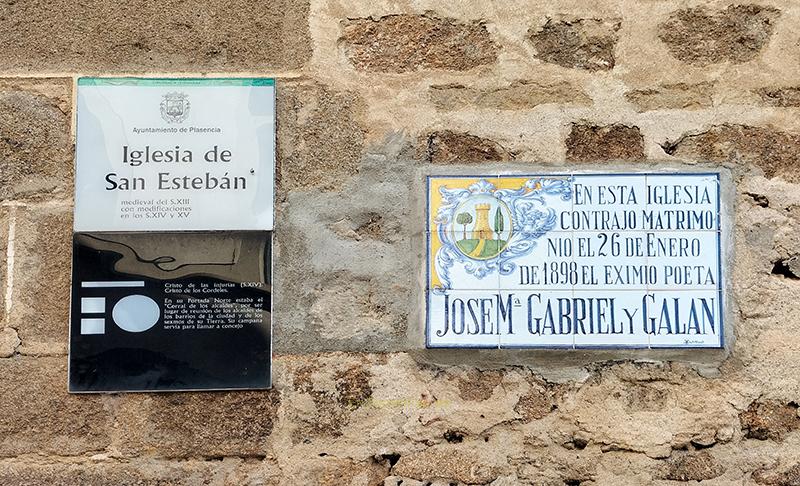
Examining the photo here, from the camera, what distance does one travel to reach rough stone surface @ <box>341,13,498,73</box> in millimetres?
2240

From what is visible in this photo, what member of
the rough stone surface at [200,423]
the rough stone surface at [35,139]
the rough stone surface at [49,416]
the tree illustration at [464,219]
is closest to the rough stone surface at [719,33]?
the tree illustration at [464,219]

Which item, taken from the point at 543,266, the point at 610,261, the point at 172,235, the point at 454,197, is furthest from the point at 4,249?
the point at 610,261

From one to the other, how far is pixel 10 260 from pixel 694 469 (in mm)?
1766

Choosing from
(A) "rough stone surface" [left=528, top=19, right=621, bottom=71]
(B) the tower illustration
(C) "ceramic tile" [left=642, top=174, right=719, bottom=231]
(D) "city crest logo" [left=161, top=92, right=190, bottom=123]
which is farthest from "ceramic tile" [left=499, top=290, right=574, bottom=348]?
(D) "city crest logo" [left=161, top=92, right=190, bottom=123]

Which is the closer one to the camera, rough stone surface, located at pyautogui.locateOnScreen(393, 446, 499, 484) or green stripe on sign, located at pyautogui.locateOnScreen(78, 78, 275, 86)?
rough stone surface, located at pyautogui.locateOnScreen(393, 446, 499, 484)

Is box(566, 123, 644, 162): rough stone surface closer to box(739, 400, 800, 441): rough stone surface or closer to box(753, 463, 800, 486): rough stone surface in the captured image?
box(739, 400, 800, 441): rough stone surface

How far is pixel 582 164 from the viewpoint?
221 cm

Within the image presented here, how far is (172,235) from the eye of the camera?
7.15 ft

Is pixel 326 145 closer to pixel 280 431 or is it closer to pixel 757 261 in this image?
pixel 280 431

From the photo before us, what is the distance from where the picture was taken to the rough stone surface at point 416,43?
7.35 feet

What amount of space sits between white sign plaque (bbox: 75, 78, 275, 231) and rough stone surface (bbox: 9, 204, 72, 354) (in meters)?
→ 0.07

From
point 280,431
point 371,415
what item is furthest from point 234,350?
point 371,415

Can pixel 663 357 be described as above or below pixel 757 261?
below

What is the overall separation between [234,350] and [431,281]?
1.69 feet
